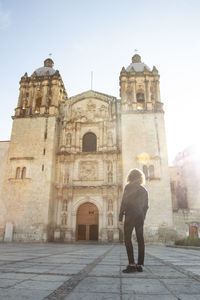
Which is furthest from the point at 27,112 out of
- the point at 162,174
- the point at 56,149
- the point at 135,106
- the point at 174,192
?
the point at 174,192

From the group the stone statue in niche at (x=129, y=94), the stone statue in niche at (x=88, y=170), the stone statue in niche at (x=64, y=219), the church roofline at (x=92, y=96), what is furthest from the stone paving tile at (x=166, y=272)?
the church roofline at (x=92, y=96)

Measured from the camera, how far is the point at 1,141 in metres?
19.1

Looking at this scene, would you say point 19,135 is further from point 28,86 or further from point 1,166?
point 28,86

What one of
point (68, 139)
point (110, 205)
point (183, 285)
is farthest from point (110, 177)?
point (183, 285)

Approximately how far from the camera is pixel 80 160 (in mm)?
18172

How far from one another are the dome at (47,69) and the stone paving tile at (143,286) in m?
21.5

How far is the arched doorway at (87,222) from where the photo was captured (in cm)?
1661

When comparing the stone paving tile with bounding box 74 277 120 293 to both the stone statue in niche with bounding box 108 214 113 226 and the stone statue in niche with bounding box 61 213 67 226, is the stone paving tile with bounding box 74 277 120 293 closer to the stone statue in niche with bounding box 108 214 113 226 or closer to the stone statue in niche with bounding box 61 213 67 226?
the stone statue in niche with bounding box 108 214 113 226

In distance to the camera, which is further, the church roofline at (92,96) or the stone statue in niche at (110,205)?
the church roofline at (92,96)

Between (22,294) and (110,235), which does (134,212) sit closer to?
(22,294)

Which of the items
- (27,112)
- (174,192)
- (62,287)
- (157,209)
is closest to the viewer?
(62,287)

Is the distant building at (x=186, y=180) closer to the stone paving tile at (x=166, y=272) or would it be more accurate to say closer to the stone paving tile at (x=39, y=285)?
the stone paving tile at (x=166, y=272)

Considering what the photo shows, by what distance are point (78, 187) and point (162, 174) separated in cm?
644

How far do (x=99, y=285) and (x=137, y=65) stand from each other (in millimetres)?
22266
